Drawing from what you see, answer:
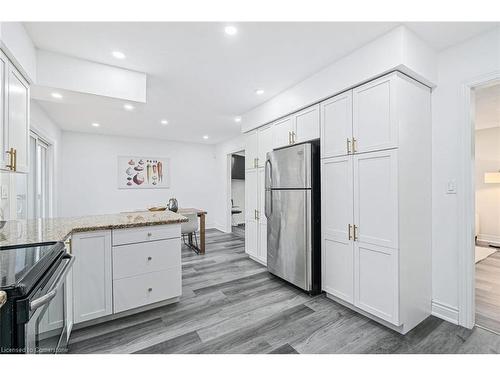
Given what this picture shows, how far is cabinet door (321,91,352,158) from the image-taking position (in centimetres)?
220

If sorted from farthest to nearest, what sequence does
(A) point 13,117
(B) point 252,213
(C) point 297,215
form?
(B) point 252,213, (C) point 297,215, (A) point 13,117

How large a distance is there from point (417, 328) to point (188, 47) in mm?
3093

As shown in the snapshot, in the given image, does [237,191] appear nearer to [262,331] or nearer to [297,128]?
[297,128]

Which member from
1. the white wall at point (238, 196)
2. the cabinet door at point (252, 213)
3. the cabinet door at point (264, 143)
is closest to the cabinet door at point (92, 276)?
the cabinet door at point (252, 213)

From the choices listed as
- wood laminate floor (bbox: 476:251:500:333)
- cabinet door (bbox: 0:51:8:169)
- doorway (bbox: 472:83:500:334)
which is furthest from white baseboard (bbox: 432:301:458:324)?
cabinet door (bbox: 0:51:8:169)

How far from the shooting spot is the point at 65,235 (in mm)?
1592

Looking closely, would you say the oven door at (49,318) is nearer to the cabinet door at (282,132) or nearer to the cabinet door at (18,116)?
the cabinet door at (18,116)

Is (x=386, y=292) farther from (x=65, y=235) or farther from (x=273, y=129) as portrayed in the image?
(x=65, y=235)

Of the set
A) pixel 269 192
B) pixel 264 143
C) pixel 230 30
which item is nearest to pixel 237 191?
pixel 264 143

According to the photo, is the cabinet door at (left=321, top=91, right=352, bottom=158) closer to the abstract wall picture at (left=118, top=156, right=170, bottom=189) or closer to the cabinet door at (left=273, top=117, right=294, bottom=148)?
the cabinet door at (left=273, top=117, right=294, bottom=148)

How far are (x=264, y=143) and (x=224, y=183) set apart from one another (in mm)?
3013

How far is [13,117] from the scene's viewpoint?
5.57 ft

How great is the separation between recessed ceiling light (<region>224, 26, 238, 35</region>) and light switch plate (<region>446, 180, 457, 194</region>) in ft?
7.23

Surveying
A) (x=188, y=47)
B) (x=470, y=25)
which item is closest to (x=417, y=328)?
(x=470, y=25)
